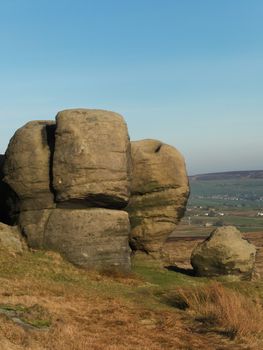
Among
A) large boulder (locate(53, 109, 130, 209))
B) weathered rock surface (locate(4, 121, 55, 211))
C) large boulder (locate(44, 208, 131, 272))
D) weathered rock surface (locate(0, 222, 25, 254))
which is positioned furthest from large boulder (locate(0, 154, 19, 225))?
large boulder (locate(53, 109, 130, 209))

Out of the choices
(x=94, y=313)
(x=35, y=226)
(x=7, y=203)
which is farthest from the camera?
(x=7, y=203)

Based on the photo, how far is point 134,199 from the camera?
112 ft

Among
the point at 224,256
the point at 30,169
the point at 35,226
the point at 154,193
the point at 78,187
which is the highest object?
the point at 30,169

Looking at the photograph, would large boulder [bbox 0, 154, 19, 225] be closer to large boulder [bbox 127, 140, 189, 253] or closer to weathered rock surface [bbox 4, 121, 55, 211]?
weathered rock surface [bbox 4, 121, 55, 211]

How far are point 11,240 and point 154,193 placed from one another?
38.0 feet

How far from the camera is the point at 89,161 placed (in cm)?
2731

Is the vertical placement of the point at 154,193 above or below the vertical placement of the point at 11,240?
above

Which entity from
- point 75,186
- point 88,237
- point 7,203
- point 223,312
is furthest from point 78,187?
point 223,312

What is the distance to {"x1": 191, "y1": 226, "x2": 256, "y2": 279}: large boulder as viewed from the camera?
3056 cm

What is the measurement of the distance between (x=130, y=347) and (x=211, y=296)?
693 centimetres

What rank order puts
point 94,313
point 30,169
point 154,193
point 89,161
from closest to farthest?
point 94,313 → point 89,161 → point 30,169 → point 154,193

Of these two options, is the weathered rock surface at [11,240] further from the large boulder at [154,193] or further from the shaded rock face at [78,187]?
the large boulder at [154,193]

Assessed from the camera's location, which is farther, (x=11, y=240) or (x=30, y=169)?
(x=30, y=169)

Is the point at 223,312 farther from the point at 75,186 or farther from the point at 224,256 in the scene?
the point at 224,256
